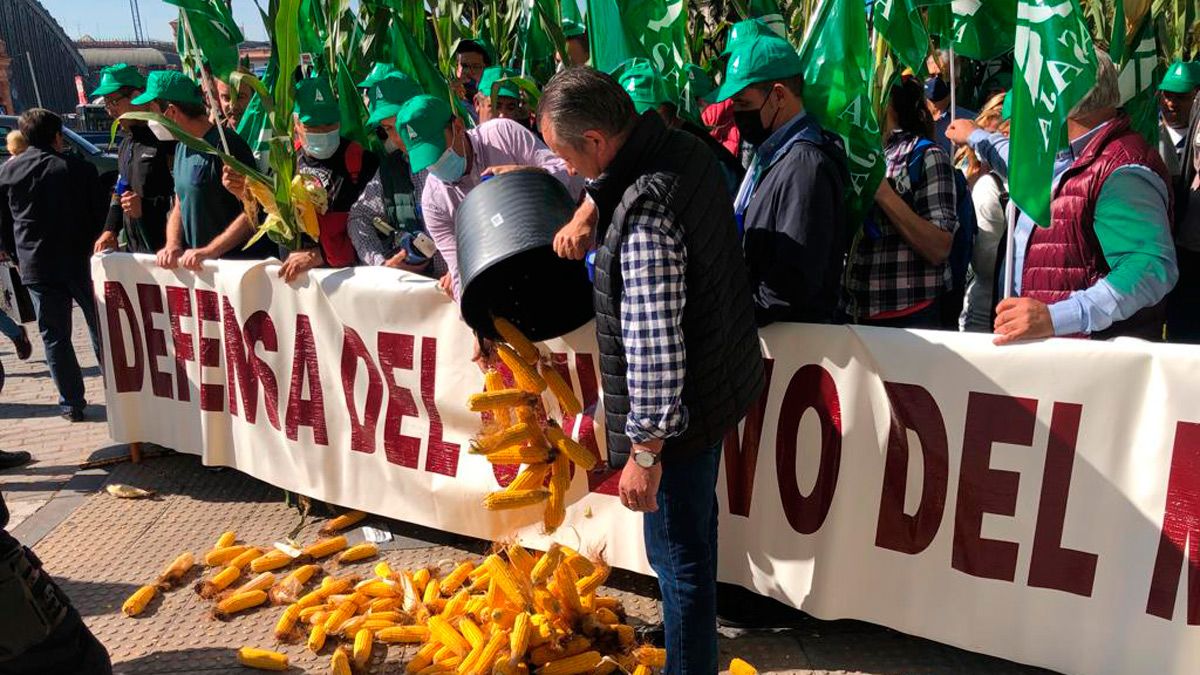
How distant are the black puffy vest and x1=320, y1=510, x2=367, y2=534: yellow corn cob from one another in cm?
216

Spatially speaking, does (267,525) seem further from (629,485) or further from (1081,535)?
(1081,535)

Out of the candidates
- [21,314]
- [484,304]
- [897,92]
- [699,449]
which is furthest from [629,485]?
[21,314]

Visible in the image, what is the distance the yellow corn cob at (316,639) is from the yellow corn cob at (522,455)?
102cm

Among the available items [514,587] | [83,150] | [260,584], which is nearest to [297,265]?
[260,584]

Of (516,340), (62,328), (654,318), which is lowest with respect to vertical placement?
(62,328)

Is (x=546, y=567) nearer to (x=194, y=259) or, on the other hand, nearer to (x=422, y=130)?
(x=422, y=130)

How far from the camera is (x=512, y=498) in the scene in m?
2.93

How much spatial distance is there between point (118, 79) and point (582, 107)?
4722 millimetres

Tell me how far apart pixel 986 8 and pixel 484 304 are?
2204 millimetres

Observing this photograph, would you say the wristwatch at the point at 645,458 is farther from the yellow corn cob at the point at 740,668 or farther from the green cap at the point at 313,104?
the green cap at the point at 313,104

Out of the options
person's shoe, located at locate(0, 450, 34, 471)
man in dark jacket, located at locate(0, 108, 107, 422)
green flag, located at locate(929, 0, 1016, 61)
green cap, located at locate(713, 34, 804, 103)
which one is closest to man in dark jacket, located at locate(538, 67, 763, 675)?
green cap, located at locate(713, 34, 804, 103)

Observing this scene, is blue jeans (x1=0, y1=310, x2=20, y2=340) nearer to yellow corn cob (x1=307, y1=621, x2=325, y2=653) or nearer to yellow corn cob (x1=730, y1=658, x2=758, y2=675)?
yellow corn cob (x1=307, y1=621, x2=325, y2=653)

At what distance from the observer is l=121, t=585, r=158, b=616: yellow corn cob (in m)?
3.67

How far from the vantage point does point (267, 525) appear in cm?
446
